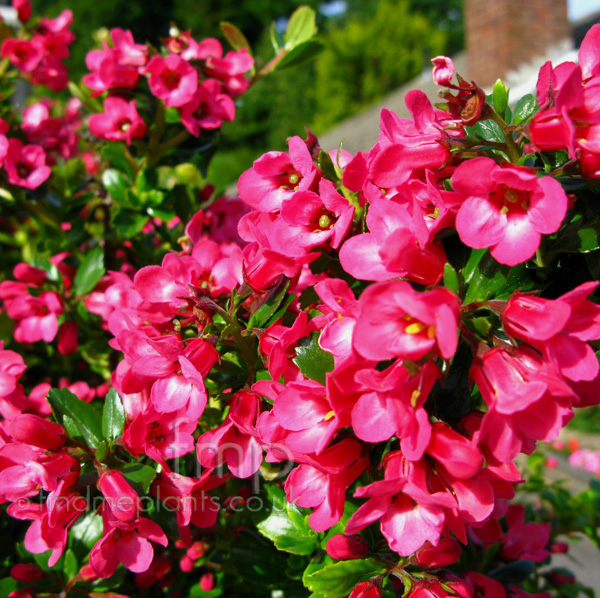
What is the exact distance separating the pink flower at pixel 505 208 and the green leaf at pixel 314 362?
22 cm

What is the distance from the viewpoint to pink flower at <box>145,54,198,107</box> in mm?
1245

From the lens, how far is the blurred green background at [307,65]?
56.5 feet

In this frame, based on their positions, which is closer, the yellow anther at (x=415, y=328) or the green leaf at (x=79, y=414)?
the yellow anther at (x=415, y=328)

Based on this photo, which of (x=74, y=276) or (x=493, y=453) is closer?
(x=493, y=453)

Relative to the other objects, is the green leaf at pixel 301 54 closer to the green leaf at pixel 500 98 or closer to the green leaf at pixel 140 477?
the green leaf at pixel 500 98

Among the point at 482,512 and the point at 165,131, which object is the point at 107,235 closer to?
the point at 165,131

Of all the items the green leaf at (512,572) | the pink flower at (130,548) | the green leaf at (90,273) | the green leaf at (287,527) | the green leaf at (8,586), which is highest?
the green leaf at (90,273)

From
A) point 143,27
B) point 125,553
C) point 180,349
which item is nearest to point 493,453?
point 180,349

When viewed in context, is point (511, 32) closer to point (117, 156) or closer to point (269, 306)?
point (117, 156)

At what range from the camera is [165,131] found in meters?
1.45

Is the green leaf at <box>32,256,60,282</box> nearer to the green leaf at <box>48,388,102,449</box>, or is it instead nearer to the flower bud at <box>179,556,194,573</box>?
the green leaf at <box>48,388,102,449</box>

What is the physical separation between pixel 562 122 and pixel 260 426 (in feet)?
1.67

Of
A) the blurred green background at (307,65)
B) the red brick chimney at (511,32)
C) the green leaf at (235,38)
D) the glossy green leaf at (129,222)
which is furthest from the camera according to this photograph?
the blurred green background at (307,65)

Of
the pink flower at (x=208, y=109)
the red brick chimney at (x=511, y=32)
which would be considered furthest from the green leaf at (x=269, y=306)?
the red brick chimney at (x=511, y=32)
